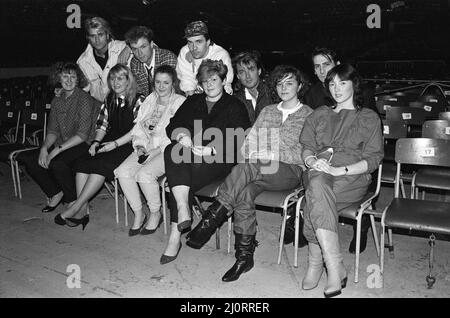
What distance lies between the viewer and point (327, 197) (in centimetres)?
267

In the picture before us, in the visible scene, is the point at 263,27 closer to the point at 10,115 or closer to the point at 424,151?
the point at 10,115

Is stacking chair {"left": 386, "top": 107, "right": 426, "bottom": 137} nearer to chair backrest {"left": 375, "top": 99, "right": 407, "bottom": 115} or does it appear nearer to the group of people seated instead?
chair backrest {"left": 375, "top": 99, "right": 407, "bottom": 115}

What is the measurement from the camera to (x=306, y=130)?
9.82 feet

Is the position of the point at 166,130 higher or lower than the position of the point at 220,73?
lower

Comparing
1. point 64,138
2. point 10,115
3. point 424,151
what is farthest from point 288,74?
point 10,115

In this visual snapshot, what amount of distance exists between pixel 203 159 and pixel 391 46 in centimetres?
1449

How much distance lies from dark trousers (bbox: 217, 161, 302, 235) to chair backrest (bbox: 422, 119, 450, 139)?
114 cm

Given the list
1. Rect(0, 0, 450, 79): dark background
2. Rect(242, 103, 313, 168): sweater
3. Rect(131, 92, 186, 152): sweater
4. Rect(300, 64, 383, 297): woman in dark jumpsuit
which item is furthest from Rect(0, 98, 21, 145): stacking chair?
Rect(0, 0, 450, 79): dark background

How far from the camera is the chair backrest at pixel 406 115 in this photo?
396 cm

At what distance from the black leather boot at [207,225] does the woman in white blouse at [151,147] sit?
703 millimetres

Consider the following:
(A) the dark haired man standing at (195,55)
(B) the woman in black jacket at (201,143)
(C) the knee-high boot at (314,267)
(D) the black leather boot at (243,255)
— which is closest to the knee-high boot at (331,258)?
(C) the knee-high boot at (314,267)

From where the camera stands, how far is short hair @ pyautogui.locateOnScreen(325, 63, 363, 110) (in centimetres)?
284
